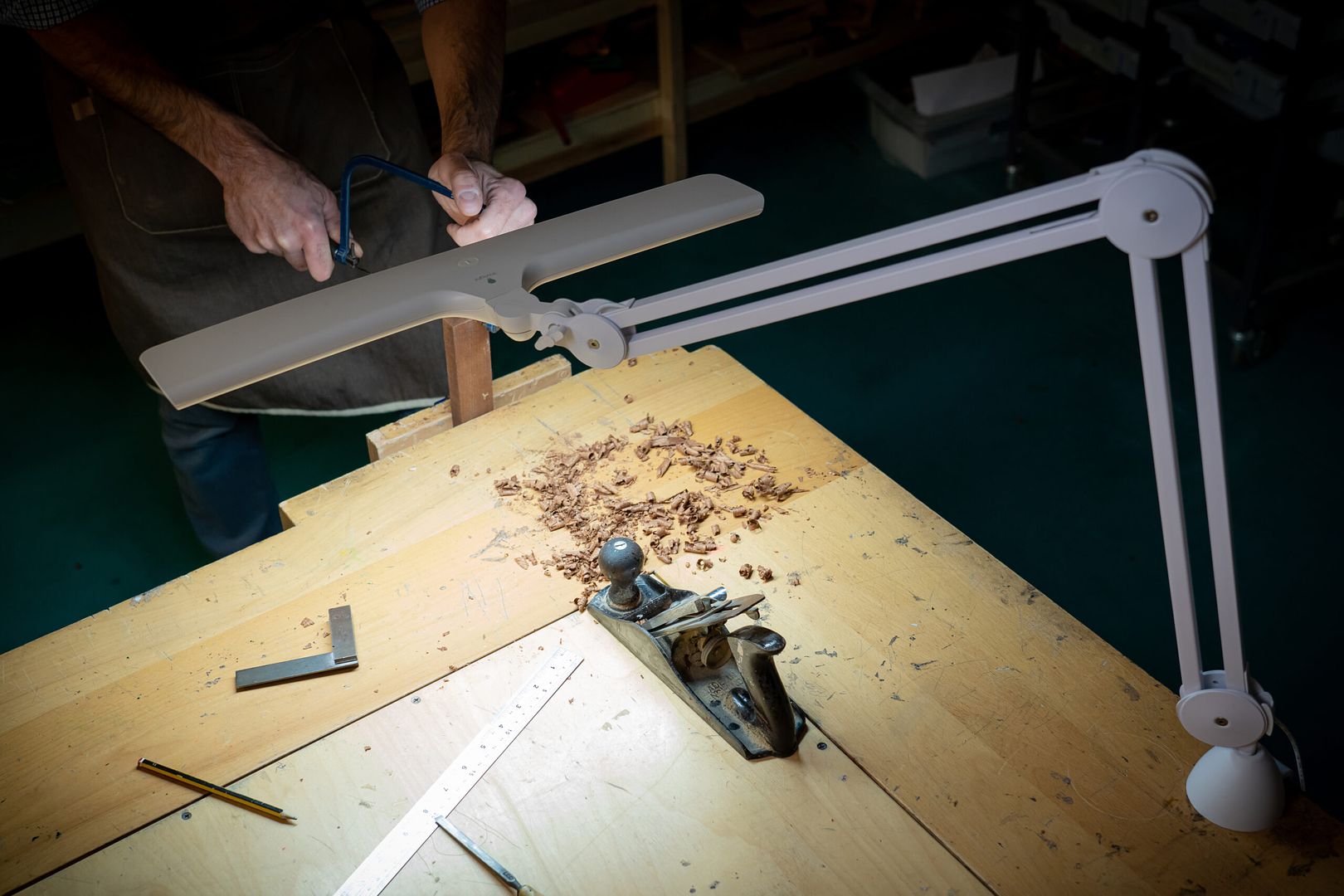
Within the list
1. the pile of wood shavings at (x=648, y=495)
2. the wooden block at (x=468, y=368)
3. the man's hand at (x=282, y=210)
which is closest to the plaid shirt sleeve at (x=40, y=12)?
the man's hand at (x=282, y=210)

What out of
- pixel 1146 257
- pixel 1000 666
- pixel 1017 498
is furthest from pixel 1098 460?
pixel 1146 257

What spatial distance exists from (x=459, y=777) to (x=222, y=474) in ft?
3.67

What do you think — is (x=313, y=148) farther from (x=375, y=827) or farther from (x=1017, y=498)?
(x=1017, y=498)

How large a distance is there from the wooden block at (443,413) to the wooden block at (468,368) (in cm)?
3

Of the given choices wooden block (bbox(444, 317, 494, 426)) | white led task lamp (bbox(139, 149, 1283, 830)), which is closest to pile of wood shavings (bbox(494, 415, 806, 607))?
wooden block (bbox(444, 317, 494, 426))

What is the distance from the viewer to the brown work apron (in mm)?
1841

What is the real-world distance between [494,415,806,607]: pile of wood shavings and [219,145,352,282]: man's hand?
42cm

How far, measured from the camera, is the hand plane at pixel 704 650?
49.3 inches

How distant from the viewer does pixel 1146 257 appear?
90 cm

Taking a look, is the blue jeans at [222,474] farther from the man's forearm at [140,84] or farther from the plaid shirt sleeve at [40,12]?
the plaid shirt sleeve at [40,12]

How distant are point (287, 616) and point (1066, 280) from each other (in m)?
2.41

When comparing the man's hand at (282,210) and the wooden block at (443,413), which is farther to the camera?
the wooden block at (443,413)

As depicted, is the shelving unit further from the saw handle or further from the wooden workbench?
the wooden workbench

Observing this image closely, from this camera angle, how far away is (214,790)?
4.27 feet
